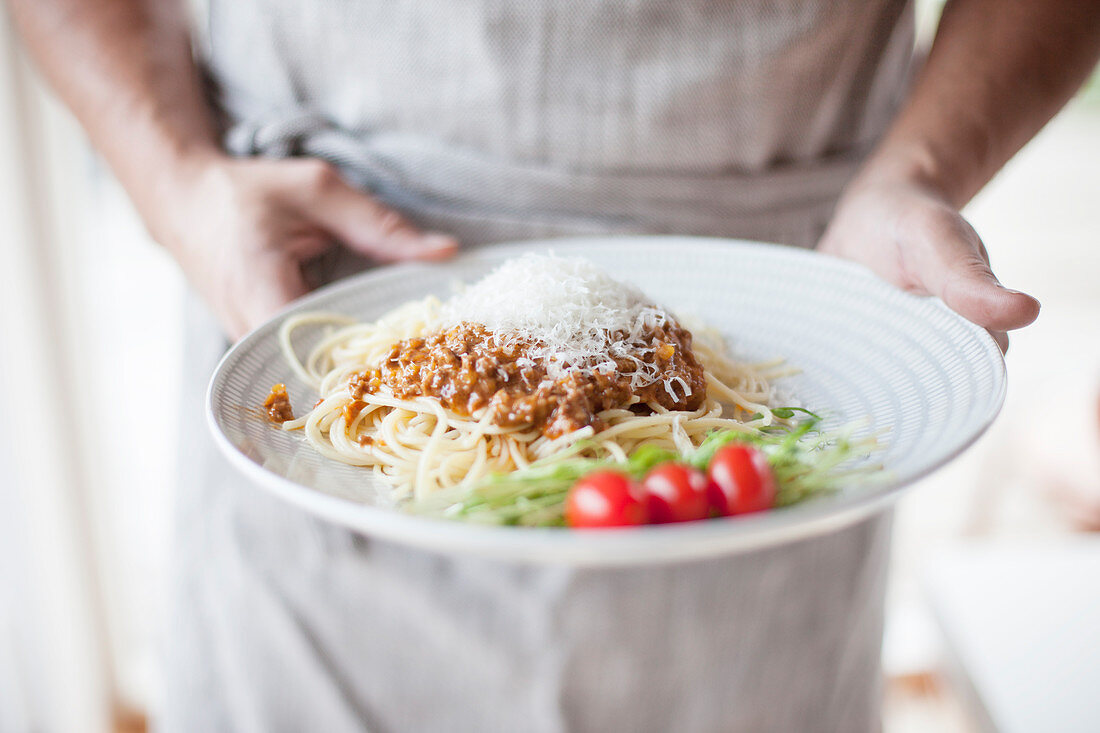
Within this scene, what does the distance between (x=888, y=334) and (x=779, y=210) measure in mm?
613

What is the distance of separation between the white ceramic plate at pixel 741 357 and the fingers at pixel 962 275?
0.05 metres

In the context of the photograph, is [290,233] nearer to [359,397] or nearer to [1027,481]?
[359,397]

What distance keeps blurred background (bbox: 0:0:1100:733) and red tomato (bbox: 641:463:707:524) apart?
123cm

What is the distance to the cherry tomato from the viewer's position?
1.23m

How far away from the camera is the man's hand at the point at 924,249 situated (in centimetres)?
155

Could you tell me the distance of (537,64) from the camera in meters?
2.08

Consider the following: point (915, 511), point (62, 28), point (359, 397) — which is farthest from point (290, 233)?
point (915, 511)

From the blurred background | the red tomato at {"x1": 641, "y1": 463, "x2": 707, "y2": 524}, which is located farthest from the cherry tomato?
the blurred background

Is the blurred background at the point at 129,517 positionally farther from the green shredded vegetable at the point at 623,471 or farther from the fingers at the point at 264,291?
the green shredded vegetable at the point at 623,471

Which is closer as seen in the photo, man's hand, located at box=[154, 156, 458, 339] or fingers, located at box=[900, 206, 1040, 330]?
fingers, located at box=[900, 206, 1040, 330]

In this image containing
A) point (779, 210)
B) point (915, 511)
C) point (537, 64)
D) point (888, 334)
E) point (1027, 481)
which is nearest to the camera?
point (888, 334)

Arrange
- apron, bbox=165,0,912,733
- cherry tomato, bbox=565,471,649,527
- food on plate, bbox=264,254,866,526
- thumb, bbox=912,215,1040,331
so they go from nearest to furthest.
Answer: cherry tomato, bbox=565,471,649,527 → thumb, bbox=912,215,1040,331 → food on plate, bbox=264,254,866,526 → apron, bbox=165,0,912,733

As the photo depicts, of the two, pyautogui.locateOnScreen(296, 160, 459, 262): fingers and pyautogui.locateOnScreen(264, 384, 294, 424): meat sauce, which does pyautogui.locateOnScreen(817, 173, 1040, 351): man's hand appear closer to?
pyautogui.locateOnScreen(296, 160, 459, 262): fingers

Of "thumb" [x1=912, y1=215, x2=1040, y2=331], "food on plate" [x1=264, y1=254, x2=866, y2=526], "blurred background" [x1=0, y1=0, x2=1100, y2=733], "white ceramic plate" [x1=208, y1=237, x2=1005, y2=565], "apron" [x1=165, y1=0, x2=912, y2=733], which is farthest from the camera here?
"blurred background" [x1=0, y1=0, x2=1100, y2=733]
